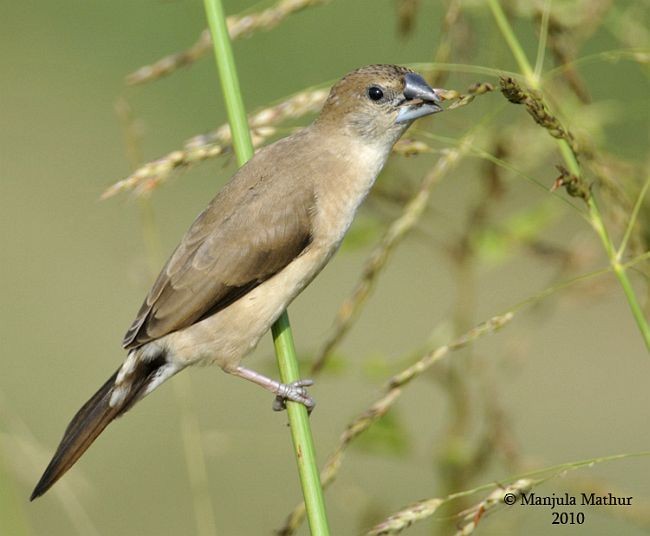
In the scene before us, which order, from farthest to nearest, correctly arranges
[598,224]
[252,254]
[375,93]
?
1. [375,93]
2. [252,254]
3. [598,224]

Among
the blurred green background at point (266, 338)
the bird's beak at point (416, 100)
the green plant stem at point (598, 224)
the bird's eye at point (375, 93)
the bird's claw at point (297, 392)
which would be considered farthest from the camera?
the blurred green background at point (266, 338)

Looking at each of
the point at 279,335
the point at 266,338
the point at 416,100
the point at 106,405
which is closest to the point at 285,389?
the point at 279,335

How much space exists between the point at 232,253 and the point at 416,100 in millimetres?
631

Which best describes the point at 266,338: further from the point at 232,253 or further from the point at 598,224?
the point at 598,224

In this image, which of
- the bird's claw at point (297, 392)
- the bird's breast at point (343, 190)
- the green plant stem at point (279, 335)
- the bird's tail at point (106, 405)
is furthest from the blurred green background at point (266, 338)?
the green plant stem at point (279, 335)

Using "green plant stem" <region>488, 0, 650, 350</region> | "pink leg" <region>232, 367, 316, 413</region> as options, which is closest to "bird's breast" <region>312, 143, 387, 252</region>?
"pink leg" <region>232, 367, 316, 413</region>

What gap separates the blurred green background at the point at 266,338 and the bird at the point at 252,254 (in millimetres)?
342

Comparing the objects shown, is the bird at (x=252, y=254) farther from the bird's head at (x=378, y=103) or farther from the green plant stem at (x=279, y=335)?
the green plant stem at (x=279, y=335)

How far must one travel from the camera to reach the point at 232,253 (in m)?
2.83

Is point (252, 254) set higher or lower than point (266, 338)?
lower

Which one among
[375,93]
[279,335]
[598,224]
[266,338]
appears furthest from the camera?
[266,338]

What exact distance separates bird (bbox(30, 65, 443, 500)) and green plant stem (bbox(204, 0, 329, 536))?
0.60 ft

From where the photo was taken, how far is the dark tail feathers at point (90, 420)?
268 cm

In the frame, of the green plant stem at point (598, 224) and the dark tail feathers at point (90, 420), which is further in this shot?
the dark tail feathers at point (90, 420)
